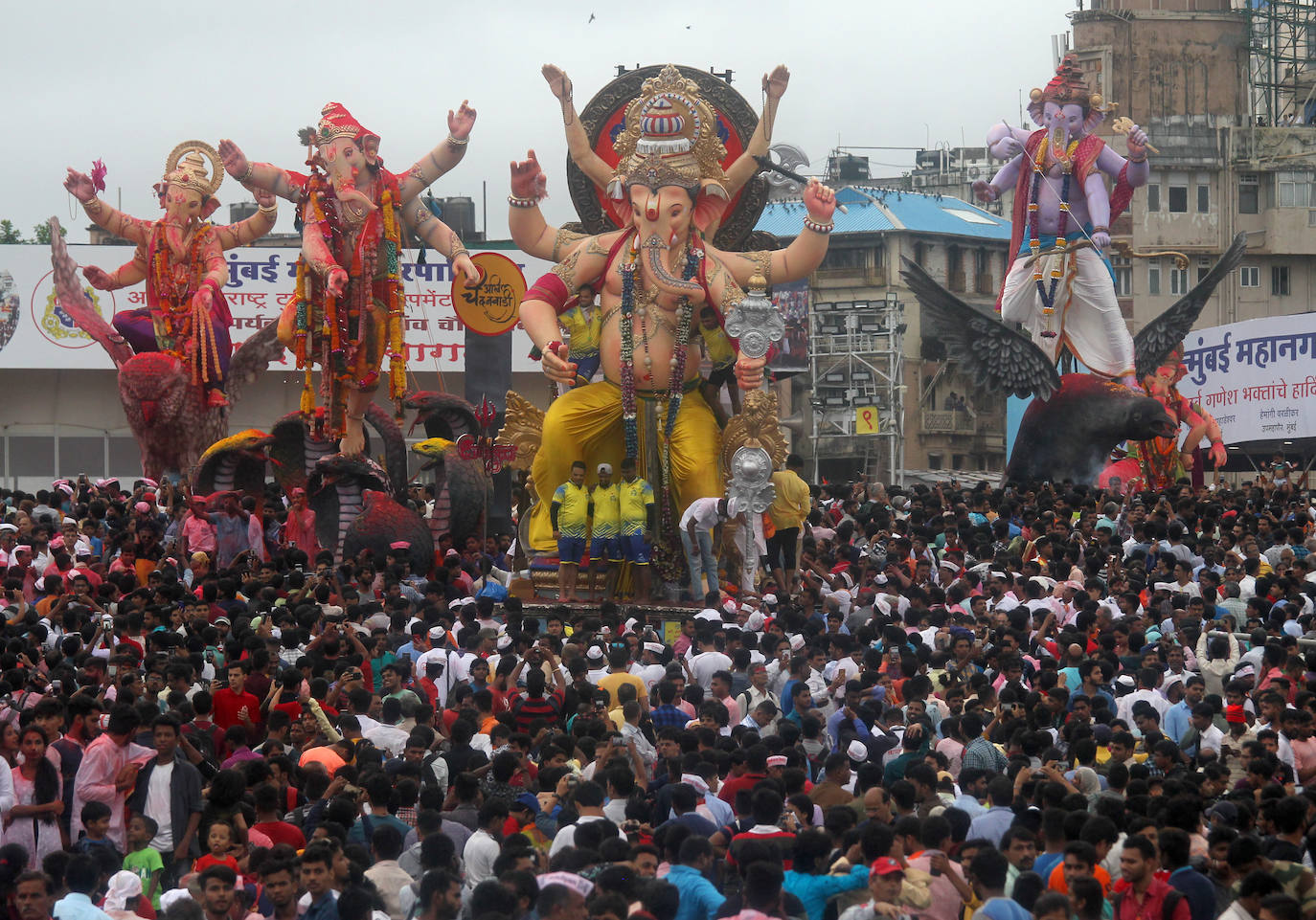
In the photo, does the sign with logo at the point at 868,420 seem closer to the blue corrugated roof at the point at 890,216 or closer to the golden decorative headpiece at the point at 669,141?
the blue corrugated roof at the point at 890,216

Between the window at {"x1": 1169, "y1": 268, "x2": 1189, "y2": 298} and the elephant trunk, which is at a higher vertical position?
the window at {"x1": 1169, "y1": 268, "x2": 1189, "y2": 298}

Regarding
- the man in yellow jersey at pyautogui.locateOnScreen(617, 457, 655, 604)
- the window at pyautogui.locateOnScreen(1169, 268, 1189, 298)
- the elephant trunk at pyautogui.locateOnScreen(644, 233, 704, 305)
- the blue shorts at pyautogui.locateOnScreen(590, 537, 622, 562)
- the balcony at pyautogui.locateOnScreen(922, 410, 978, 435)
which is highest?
the window at pyautogui.locateOnScreen(1169, 268, 1189, 298)

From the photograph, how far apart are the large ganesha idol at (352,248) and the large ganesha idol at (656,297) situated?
1710mm

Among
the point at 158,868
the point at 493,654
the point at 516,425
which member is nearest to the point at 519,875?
the point at 158,868

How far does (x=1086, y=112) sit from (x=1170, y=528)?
7.70 metres

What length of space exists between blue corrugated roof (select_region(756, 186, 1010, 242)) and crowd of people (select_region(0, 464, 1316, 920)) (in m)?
27.0

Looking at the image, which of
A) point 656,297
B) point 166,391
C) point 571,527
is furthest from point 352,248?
point 166,391

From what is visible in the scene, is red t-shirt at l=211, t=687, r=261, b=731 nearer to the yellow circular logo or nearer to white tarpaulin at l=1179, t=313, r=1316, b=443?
the yellow circular logo

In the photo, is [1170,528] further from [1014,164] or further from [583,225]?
[1014,164]

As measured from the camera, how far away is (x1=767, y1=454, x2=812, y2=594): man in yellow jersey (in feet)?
47.2

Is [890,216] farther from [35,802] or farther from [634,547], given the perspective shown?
[35,802]

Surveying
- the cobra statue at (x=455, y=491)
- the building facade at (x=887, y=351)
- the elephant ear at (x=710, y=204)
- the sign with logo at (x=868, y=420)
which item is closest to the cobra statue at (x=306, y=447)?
the cobra statue at (x=455, y=491)

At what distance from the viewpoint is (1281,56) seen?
128 ft

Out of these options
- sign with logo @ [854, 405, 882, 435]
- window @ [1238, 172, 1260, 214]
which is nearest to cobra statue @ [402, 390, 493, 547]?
sign with logo @ [854, 405, 882, 435]
